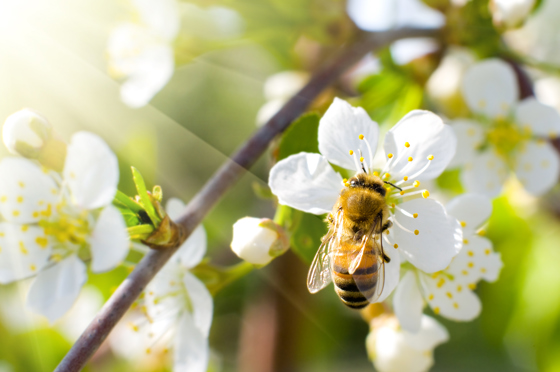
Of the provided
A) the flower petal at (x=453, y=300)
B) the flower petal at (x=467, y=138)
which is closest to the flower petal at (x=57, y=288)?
the flower petal at (x=453, y=300)

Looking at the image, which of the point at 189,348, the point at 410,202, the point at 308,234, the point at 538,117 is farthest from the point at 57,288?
the point at 538,117

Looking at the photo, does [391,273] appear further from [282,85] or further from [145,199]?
[282,85]

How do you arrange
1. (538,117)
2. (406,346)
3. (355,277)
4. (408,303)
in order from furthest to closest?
1. (538,117)
2. (406,346)
3. (408,303)
4. (355,277)

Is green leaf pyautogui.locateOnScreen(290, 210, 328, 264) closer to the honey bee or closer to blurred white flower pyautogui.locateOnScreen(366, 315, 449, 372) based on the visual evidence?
the honey bee

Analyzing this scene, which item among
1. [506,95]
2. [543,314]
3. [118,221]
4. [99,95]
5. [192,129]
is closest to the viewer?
[118,221]

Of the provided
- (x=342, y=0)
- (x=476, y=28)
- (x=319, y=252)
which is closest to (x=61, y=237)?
(x=319, y=252)

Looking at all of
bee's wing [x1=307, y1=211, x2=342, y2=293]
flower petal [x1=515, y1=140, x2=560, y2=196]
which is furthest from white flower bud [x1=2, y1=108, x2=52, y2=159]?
flower petal [x1=515, y1=140, x2=560, y2=196]

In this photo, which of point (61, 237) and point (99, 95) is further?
point (99, 95)

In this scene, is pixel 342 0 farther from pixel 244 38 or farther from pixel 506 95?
pixel 506 95
